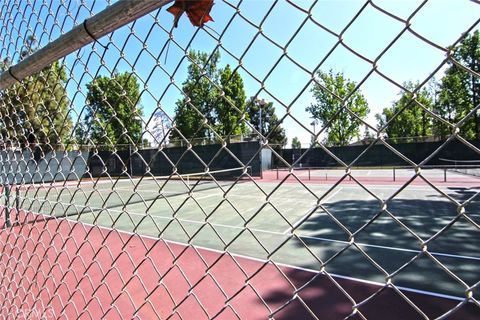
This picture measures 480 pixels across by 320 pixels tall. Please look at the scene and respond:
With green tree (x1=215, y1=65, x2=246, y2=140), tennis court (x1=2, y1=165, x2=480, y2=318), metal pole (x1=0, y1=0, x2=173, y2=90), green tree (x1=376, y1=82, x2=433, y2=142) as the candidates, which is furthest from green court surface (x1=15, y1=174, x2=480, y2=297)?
metal pole (x1=0, y1=0, x2=173, y2=90)

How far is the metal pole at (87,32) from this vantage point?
3.58ft

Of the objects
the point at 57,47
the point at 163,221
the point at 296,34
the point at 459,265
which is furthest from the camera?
the point at 163,221

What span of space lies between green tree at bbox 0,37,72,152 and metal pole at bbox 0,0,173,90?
132 mm

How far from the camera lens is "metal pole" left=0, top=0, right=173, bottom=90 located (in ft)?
3.58

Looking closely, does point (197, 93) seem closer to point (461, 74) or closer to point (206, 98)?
point (206, 98)

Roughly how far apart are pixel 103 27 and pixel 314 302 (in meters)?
3.62

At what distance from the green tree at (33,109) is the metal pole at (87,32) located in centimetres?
13

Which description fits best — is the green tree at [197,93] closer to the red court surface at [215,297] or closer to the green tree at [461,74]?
the green tree at [461,74]

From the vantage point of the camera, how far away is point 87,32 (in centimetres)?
129

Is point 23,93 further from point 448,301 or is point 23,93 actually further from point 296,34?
point 448,301

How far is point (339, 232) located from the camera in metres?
6.87

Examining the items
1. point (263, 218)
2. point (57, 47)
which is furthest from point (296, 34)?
point (263, 218)

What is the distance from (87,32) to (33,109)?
3.65ft

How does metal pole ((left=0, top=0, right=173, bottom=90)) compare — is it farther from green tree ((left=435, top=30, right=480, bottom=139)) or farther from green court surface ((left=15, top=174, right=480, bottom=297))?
green tree ((left=435, top=30, right=480, bottom=139))
